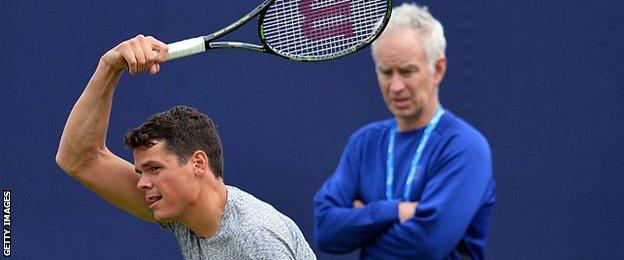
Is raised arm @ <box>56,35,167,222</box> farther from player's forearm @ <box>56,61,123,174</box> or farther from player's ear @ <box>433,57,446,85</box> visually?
player's ear @ <box>433,57,446,85</box>

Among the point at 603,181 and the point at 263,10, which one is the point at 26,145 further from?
the point at 603,181

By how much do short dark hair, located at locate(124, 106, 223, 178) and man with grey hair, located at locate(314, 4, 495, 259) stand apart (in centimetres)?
35

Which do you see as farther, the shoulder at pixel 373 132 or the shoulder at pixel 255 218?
the shoulder at pixel 373 132

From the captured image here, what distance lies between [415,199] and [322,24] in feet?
2.11

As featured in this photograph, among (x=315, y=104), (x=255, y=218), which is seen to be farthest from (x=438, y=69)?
(x=315, y=104)

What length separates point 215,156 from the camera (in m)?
4.05

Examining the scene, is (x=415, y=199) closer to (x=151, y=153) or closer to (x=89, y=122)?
(x=151, y=153)

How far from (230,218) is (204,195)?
10cm

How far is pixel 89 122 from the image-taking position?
3.82 m

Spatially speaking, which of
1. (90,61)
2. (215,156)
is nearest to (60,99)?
(90,61)

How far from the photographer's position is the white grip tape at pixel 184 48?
11.9ft

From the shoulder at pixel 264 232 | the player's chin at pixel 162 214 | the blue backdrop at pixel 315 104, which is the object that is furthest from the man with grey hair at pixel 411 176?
the blue backdrop at pixel 315 104

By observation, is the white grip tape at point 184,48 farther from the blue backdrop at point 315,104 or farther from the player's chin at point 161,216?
the blue backdrop at point 315,104

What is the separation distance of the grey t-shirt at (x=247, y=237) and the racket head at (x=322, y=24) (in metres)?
0.51
